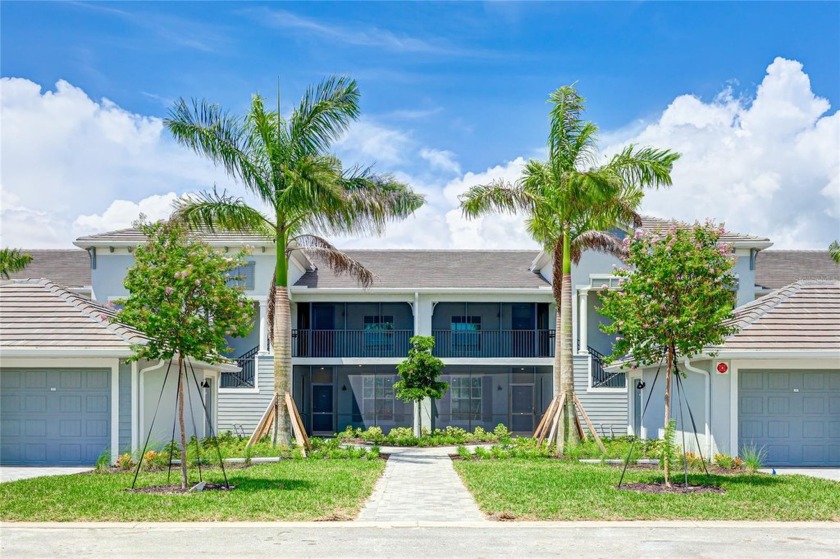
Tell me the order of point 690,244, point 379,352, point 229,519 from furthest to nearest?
1. point 379,352
2. point 690,244
3. point 229,519

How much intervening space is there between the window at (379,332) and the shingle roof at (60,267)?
10194 mm

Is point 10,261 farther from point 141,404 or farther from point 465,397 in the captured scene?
point 465,397

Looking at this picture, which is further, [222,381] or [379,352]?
[379,352]

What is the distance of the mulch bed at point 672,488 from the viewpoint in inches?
533

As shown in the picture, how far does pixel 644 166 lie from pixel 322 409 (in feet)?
51.4

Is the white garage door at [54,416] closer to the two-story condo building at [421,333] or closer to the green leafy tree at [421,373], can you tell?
the green leafy tree at [421,373]

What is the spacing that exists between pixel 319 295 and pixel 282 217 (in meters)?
9.36

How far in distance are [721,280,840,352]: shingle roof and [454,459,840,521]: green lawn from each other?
3.03m

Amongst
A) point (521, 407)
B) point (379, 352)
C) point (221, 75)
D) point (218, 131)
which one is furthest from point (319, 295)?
point (221, 75)

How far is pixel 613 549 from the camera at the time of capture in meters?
9.41

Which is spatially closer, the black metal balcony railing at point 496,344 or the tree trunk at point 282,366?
the tree trunk at point 282,366

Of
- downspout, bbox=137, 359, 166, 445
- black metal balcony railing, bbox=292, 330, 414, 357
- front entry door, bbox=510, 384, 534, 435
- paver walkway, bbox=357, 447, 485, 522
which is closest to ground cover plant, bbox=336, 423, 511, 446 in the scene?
front entry door, bbox=510, 384, 534, 435

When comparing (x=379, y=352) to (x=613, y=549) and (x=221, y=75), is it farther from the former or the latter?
(x=613, y=549)

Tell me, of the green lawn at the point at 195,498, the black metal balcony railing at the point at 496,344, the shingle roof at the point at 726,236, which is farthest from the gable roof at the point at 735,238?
the green lawn at the point at 195,498
